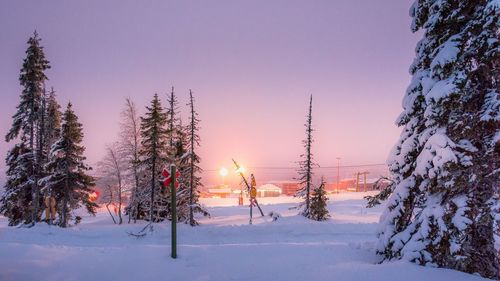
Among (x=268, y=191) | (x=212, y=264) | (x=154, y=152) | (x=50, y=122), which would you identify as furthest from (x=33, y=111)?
(x=268, y=191)

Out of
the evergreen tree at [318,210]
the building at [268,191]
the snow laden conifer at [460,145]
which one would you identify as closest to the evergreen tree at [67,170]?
the evergreen tree at [318,210]

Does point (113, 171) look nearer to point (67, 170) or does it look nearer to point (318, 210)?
point (67, 170)

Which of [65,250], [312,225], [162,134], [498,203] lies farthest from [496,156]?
[162,134]

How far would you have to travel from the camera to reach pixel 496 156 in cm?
714

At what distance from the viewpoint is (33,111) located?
26391 millimetres

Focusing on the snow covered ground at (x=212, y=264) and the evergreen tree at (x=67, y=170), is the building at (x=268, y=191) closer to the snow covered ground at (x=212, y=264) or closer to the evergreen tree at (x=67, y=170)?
the evergreen tree at (x=67, y=170)

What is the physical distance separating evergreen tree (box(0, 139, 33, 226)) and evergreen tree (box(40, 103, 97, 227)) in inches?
102

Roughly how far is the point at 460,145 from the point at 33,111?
30.3 meters

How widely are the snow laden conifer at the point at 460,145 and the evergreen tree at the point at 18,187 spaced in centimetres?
3082

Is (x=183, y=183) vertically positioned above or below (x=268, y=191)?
above

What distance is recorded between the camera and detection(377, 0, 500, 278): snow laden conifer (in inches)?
279

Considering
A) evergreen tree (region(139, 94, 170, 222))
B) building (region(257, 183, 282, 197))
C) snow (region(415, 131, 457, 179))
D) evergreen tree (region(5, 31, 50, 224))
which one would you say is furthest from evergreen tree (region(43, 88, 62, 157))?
building (region(257, 183, 282, 197))

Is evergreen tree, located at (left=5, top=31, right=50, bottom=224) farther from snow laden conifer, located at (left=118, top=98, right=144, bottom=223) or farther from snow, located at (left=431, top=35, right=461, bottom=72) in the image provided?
snow, located at (left=431, top=35, right=461, bottom=72)

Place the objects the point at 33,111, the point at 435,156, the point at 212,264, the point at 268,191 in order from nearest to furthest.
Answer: the point at 435,156
the point at 212,264
the point at 33,111
the point at 268,191
